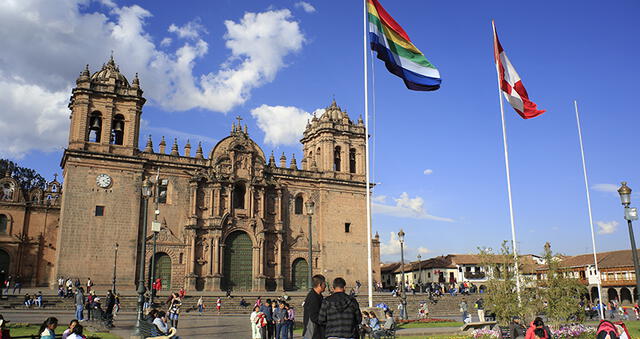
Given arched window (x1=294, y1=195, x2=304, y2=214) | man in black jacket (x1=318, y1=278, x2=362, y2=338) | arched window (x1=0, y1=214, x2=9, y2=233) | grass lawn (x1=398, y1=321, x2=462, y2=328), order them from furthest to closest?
arched window (x1=294, y1=195, x2=304, y2=214)
arched window (x1=0, y1=214, x2=9, y2=233)
grass lawn (x1=398, y1=321, x2=462, y2=328)
man in black jacket (x1=318, y1=278, x2=362, y2=338)

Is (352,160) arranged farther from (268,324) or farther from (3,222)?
(268,324)

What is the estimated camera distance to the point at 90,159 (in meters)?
33.6

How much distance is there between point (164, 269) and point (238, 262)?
17.3ft

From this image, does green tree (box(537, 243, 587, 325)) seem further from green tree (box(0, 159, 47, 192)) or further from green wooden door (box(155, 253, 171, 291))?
green tree (box(0, 159, 47, 192))

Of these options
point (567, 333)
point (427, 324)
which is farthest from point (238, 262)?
point (567, 333)

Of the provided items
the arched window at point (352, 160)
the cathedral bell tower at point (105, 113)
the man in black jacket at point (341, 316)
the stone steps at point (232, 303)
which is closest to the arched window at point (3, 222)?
the cathedral bell tower at point (105, 113)

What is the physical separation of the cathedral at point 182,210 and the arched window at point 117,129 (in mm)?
78

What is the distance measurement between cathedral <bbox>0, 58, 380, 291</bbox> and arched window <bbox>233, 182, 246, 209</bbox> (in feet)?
0.36

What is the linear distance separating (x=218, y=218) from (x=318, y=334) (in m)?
30.1

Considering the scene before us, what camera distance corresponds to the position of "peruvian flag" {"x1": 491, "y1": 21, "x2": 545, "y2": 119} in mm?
19016

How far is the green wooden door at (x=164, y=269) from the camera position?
3447 cm

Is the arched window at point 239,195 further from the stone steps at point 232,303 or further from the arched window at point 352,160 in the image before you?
the arched window at point 352,160

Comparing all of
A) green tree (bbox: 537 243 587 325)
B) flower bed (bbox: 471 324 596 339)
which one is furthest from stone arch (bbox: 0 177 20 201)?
green tree (bbox: 537 243 587 325)

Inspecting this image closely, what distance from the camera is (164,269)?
34750 millimetres
